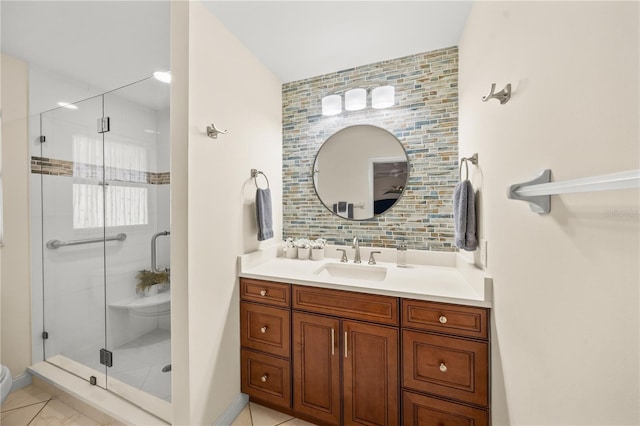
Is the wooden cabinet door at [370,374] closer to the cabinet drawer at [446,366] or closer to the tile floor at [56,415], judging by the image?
the cabinet drawer at [446,366]

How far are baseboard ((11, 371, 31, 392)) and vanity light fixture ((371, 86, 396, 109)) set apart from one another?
3.46 metres

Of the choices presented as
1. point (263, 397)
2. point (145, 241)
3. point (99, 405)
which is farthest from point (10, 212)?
point (263, 397)

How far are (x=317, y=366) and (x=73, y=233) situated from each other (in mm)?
2232

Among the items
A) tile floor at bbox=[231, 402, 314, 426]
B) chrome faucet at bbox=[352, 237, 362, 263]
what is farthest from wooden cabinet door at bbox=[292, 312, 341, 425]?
chrome faucet at bbox=[352, 237, 362, 263]

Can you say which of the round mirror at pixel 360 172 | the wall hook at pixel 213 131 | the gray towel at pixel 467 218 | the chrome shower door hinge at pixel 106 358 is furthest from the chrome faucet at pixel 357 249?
the chrome shower door hinge at pixel 106 358

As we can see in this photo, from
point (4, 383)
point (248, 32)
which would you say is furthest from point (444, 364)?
point (4, 383)

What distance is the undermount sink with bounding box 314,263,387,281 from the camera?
1849mm

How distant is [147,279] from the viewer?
1.93 m

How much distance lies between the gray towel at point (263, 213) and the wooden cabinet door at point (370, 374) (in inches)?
33.5

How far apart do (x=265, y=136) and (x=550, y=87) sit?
1.79 meters

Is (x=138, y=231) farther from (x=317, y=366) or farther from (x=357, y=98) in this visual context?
(x=357, y=98)

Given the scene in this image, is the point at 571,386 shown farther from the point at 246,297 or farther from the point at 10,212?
the point at 10,212

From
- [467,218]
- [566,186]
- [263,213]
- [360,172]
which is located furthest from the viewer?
[360,172]

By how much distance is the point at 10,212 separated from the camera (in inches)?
74.8
